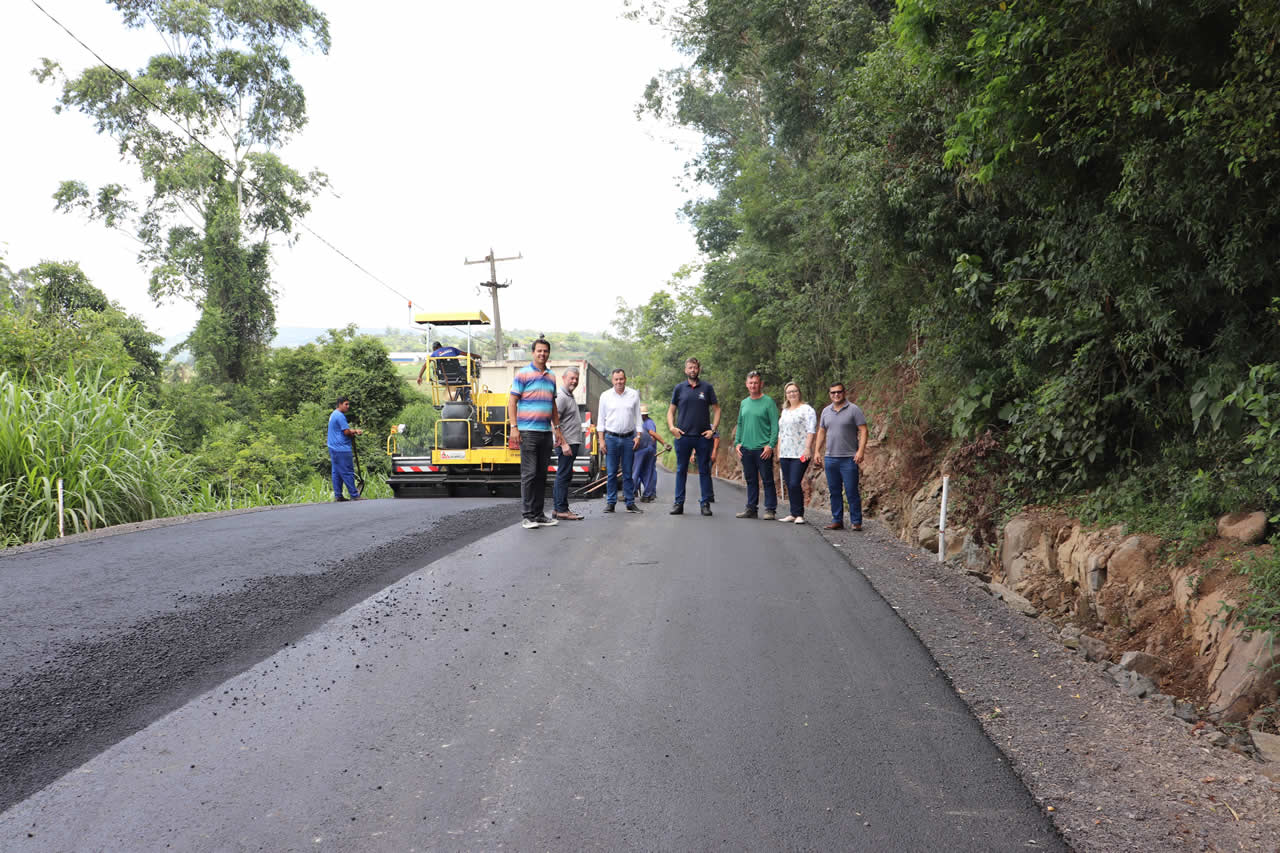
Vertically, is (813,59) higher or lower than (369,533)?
higher

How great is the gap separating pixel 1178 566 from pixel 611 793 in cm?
418

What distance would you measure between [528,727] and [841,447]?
302 inches

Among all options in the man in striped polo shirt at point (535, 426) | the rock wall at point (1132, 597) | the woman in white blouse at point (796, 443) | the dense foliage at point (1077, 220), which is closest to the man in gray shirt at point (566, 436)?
the man in striped polo shirt at point (535, 426)

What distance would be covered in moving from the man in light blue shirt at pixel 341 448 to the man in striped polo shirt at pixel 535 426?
22.2 ft

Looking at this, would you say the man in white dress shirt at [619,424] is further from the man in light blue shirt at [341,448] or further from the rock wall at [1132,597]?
the man in light blue shirt at [341,448]

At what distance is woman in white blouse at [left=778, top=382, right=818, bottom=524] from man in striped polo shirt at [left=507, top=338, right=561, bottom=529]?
10.8 ft

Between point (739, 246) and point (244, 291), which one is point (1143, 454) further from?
point (244, 291)

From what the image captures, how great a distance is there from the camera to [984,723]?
3.90 metres

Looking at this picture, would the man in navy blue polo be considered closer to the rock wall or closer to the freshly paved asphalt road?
the rock wall

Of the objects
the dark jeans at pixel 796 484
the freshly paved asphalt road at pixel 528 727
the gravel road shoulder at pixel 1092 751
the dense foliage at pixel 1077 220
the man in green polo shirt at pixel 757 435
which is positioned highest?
the dense foliage at pixel 1077 220

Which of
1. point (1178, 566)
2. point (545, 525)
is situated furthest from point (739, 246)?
point (1178, 566)

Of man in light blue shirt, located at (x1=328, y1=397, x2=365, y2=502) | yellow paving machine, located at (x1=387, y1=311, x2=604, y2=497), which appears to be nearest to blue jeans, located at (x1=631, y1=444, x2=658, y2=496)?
yellow paving machine, located at (x1=387, y1=311, x2=604, y2=497)

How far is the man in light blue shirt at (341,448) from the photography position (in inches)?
600

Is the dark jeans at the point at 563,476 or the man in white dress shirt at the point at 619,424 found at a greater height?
the man in white dress shirt at the point at 619,424
